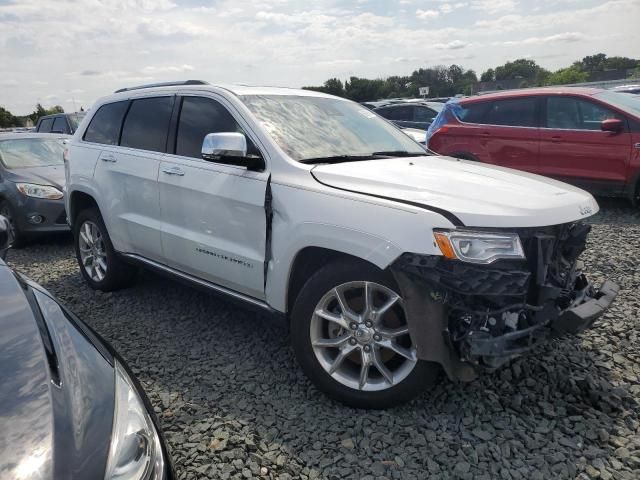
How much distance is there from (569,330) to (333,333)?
48.0 inches

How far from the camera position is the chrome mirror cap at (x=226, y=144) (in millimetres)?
3037

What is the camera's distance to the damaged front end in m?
2.38

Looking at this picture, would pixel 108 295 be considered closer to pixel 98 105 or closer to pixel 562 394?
pixel 98 105

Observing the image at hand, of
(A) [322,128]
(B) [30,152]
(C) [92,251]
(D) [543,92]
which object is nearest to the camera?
(A) [322,128]

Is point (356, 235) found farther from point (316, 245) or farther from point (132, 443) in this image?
point (132, 443)

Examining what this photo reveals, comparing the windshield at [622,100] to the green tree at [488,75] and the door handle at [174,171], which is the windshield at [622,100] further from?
the green tree at [488,75]

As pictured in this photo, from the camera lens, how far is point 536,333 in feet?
8.38

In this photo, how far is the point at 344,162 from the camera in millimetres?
3215

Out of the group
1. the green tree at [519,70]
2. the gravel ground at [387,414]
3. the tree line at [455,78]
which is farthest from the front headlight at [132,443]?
the green tree at [519,70]

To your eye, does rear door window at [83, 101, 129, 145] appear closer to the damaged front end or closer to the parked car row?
the parked car row

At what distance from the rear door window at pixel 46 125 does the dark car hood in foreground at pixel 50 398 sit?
46.7 feet

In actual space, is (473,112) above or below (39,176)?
above

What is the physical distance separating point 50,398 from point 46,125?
1525 cm

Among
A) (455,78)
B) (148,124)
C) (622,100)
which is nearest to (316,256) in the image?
(148,124)
